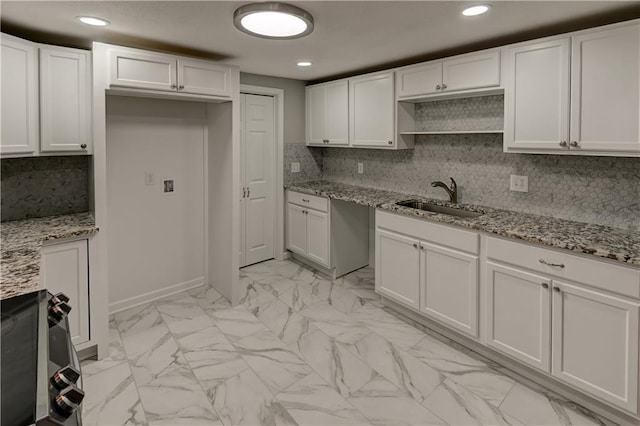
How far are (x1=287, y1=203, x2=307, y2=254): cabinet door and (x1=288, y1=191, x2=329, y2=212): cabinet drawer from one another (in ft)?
0.24

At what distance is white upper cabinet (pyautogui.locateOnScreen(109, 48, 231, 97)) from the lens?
2.68 metres

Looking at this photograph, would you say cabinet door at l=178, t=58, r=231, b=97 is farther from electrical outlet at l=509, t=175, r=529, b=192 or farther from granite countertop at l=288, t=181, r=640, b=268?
electrical outlet at l=509, t=175, r=529, b=192

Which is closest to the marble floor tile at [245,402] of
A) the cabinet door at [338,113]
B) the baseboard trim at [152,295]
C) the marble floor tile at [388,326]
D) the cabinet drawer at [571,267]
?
the marble floor tile at [388,326]

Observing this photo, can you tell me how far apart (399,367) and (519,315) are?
0.83 m

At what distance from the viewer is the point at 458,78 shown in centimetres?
298

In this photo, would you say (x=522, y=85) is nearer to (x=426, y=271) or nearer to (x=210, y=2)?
(x=426, y=271)

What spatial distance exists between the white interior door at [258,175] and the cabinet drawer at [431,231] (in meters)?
1.74

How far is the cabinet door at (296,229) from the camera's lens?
4.43m

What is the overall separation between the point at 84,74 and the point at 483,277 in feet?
10.2

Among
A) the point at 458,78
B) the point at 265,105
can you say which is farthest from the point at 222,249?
the point at 458,78

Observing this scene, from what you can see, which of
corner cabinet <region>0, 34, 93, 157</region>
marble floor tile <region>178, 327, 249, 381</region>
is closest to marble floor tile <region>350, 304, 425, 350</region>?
marble floor tile <region>178, 327, 249, 381</region>

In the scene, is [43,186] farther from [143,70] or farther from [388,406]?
[388,406]

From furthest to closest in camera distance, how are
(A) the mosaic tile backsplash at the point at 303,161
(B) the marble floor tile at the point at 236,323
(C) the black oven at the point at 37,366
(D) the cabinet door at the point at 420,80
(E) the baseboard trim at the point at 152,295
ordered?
1. (A) the mosaic tile backsplash at the point at 303,161
2. (E) the baseboard trim at the point at 152,295
3. (D) the cabinet door at the point at 420,80
4. (B) the marble floor tile at the point at 236,323
5. (C) the black oven at the point at 37,366

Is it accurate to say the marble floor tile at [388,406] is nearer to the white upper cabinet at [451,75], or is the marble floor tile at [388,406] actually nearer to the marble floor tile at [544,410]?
the marble floor tile at [544,410]
